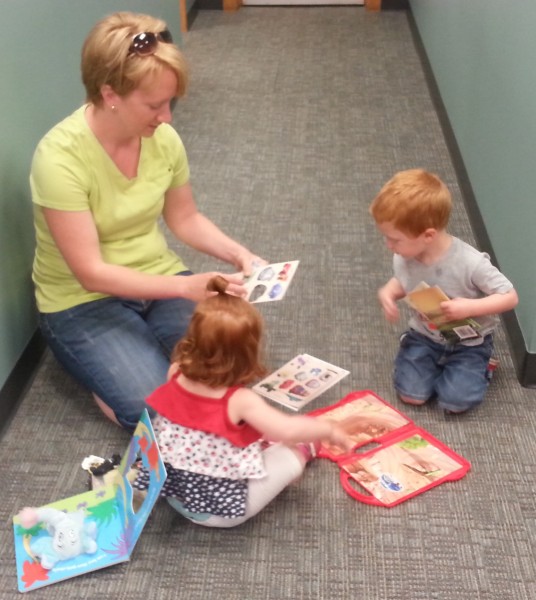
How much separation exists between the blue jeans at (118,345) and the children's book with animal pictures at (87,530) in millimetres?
215

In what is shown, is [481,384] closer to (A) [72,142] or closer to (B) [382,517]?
(B) [382,517]

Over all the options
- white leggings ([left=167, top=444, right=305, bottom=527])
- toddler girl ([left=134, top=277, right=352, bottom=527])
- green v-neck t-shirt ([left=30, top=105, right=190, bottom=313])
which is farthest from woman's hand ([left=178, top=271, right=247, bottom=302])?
white leggings ([left=167, top=444, right=305, bottom=527])

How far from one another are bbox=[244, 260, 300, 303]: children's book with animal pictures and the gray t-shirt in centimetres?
30

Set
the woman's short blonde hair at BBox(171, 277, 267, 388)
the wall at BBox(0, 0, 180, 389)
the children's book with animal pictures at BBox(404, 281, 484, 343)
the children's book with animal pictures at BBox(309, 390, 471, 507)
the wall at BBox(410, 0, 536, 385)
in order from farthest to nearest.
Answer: the wall at BBox(410, 0, 536, 385) → the wall at BBox(0, 0, 180, 389) → the children's book with animal pictures at BBox(404, 281, 484, 343) → the children's book with animal pictures at BBox(309, 390, 471, 507) → the woman's short blonde hair at BBox(171, 277, 267, 388)

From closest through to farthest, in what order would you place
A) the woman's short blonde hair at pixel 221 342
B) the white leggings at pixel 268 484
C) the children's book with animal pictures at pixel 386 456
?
1. the woman's short blonde hair at pixel 221 342
2. the white leggings at pixel 268 484
3. the children's book with animal pictures at pixel 386 456

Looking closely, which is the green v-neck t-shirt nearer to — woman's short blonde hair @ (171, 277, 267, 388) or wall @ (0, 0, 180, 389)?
wall @ (0, 0, 180, 389)

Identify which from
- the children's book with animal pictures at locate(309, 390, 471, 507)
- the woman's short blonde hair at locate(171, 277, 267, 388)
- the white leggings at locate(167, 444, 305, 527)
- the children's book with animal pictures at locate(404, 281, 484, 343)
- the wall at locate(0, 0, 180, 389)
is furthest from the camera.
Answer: the wall at locate(0, 0, 180, 389)

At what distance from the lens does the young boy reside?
5.99 feet

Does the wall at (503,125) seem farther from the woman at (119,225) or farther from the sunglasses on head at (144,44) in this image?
the sunglasses on head at (144,44)

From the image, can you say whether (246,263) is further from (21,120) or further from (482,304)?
(21,120)

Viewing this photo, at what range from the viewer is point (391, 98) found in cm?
400

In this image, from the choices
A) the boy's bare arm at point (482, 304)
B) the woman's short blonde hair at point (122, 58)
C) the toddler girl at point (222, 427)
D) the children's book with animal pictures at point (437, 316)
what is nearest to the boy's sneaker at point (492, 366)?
the children's book with animal pictures at point (437, 316)

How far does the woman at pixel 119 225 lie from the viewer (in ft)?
5.58

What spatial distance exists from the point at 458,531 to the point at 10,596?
0.94 meters
